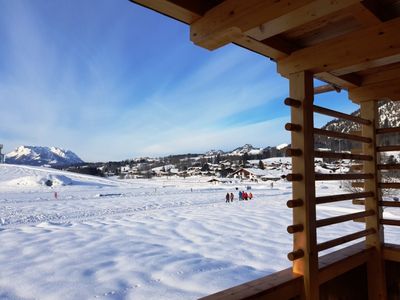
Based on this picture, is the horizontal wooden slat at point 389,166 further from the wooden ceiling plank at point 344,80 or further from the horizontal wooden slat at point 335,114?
the wooden ceiling plank at point 344,80

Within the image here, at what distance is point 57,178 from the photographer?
56375 millimetres

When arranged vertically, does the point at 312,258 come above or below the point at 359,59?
below

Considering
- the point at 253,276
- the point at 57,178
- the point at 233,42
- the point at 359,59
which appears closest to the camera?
the point at 233,42

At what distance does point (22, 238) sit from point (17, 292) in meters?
4.15

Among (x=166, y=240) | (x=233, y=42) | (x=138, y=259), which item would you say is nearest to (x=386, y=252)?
(x=233, y=42)

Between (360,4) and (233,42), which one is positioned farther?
(233,42)

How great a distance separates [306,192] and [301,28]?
1.26 m

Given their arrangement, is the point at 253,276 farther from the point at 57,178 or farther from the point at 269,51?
the point at 57,178

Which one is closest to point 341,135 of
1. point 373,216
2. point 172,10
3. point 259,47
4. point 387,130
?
point 387,130

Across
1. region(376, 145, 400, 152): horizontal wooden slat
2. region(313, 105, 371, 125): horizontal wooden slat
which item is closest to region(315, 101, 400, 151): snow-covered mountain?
region(313, 105, 371, 125): horizontal wooden slat

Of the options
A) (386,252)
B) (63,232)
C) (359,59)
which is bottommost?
(63,232)

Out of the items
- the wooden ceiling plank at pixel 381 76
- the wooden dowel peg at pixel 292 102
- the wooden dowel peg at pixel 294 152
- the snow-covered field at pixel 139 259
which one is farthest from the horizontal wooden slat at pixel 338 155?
the snow-covered field at pixel 139 259

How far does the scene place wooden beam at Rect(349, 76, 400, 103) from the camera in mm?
3309

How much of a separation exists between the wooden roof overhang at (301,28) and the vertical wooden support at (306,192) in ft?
0.80
